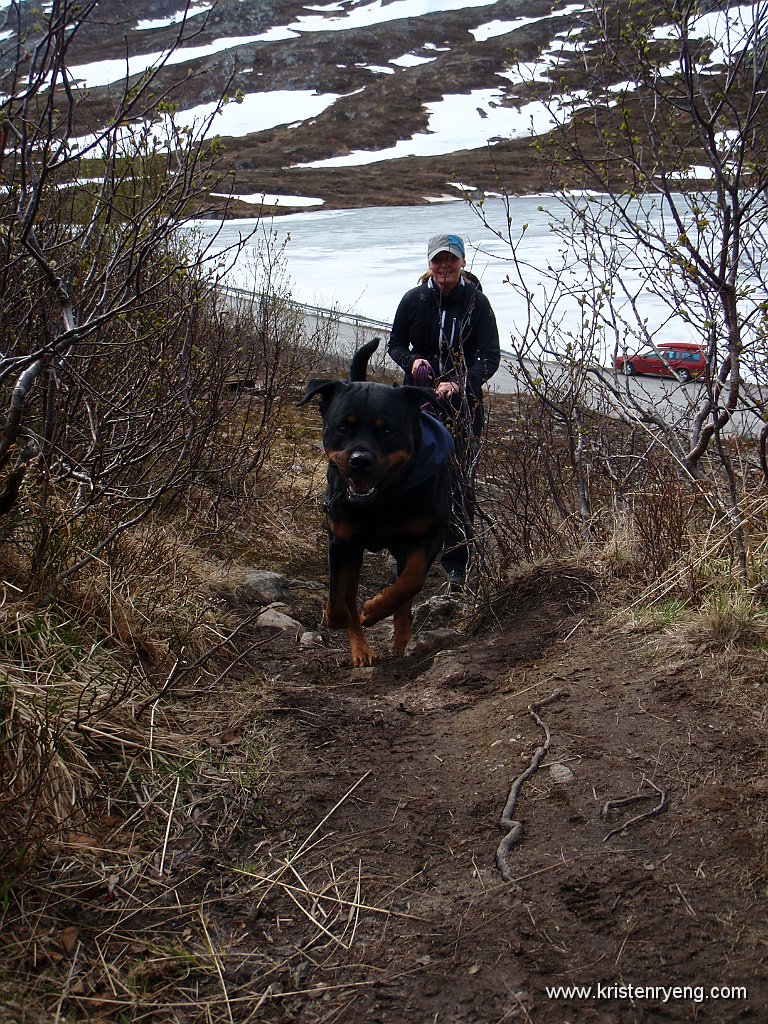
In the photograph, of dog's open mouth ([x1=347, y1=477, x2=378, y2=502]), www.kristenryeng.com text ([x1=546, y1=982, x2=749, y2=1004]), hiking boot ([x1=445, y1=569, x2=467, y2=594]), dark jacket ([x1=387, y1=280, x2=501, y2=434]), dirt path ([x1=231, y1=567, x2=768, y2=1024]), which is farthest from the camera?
dark jacket ([x1=387, y1=280, x2=501, y2=434])

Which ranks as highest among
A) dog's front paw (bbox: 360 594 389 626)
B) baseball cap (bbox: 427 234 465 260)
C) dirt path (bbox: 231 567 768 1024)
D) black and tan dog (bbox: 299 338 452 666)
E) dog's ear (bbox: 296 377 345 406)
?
baseball cap (bbox: 427 234 465 260)

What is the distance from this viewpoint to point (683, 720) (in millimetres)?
3012

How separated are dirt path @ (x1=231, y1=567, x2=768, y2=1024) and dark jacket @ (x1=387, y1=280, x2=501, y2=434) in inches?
93.0

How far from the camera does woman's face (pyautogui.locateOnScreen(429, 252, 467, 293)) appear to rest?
561 centimetres

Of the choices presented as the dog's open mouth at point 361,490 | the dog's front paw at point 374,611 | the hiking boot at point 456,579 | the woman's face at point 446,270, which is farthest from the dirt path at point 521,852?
the woman's face at point 446,270

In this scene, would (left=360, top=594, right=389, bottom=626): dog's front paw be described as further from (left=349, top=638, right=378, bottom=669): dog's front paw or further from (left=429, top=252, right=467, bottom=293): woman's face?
(left=429, top=252, right=467, bottom=293): woman's face

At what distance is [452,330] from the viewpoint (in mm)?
5594

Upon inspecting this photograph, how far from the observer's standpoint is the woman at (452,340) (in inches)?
214

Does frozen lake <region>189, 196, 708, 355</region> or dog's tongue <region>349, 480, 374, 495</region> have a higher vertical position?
frozen lake <region>189, 196, 708, 355</region>

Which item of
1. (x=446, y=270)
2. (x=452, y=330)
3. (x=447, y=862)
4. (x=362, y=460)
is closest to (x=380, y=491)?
(x=362, y=460)

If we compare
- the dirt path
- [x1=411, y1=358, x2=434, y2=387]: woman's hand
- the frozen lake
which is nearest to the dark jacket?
[x1=411, y1=358, x2=434, y2=387]: woman's hand

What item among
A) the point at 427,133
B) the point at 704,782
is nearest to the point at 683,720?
the point at 704,782

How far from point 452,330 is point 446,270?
379mm

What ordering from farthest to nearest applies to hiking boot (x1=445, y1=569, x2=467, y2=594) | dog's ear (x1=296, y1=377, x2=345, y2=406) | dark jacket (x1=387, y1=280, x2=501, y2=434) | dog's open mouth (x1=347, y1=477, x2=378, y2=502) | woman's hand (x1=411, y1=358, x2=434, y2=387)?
dark jacket (x1=387, y1=280, x2=501, y2=434)
hiking boot (x1=445, y1=569, x2=467, y2=594)
woman's hand (x1=411, y1=358, x2=434, y2=387)
dog's ear (x1=296, y1=377, x2=345, y2=406)
dog's open mouth (x1=347, y1=477, x2=378, y2=502)
